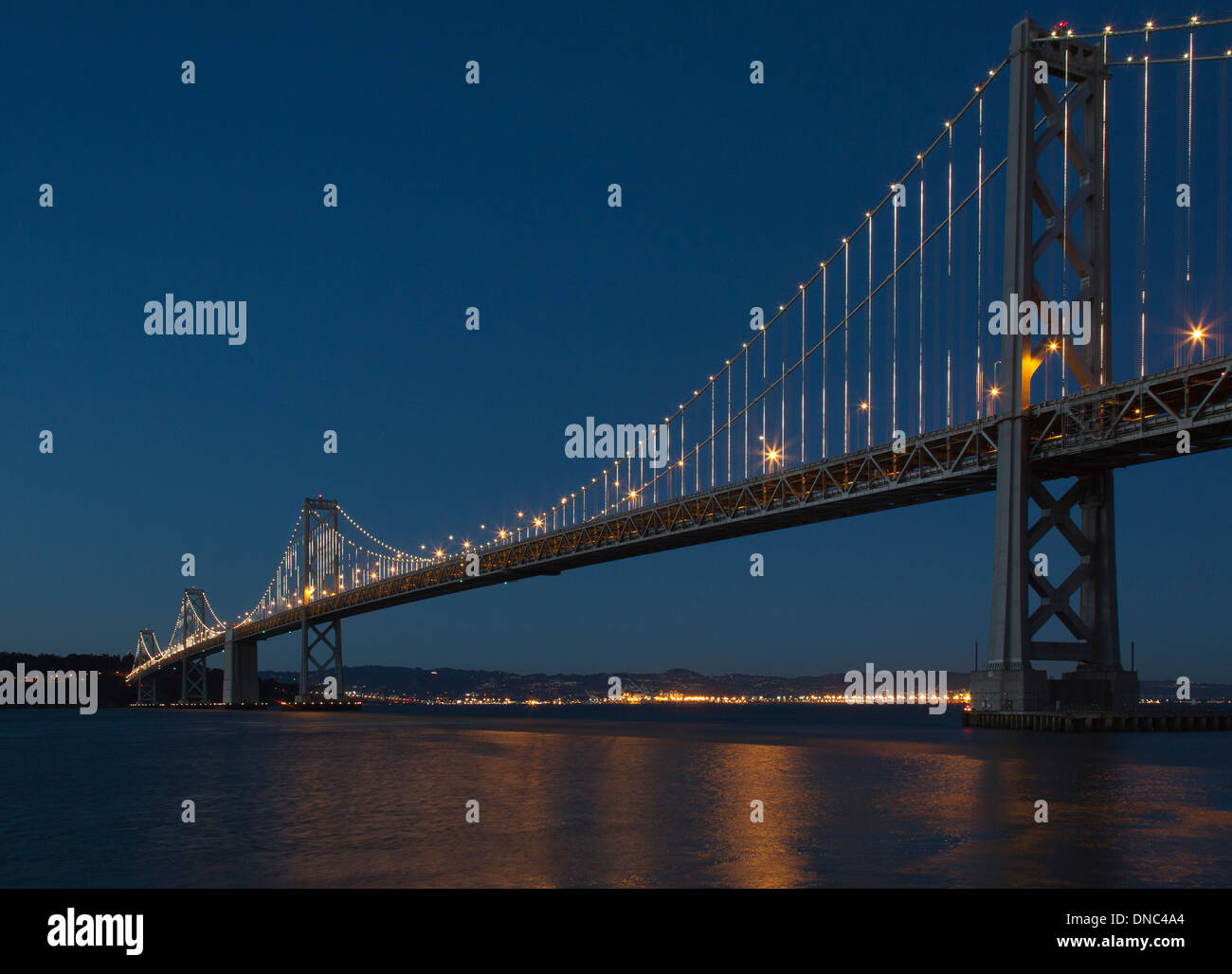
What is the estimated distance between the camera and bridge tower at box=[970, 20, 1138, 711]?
1382 inches

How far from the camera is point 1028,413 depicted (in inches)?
1412

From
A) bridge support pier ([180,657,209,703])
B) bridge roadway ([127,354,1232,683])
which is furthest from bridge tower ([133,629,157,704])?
bridge roadway ([127,354,1232,683])

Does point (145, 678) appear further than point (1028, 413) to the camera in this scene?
Yes

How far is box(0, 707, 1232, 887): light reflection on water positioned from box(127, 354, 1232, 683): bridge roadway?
848cm

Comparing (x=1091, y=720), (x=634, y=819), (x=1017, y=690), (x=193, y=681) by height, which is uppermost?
(x=1017, y=690)

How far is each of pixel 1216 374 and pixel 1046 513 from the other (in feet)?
22.6

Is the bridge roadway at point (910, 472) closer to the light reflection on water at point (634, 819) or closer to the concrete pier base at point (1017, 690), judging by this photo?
the concrete pier base at point (1017, 690)

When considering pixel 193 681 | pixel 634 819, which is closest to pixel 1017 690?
pixel 634 819

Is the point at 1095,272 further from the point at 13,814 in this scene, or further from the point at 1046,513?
the point at 13,814

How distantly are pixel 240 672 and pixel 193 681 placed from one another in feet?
156

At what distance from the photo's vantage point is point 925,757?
3164 centimetres

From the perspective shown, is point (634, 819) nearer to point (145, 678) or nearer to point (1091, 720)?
point (1091, 720)

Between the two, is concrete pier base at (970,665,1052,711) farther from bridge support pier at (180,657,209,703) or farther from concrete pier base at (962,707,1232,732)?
bridge support pier at (180,657,209,703)
